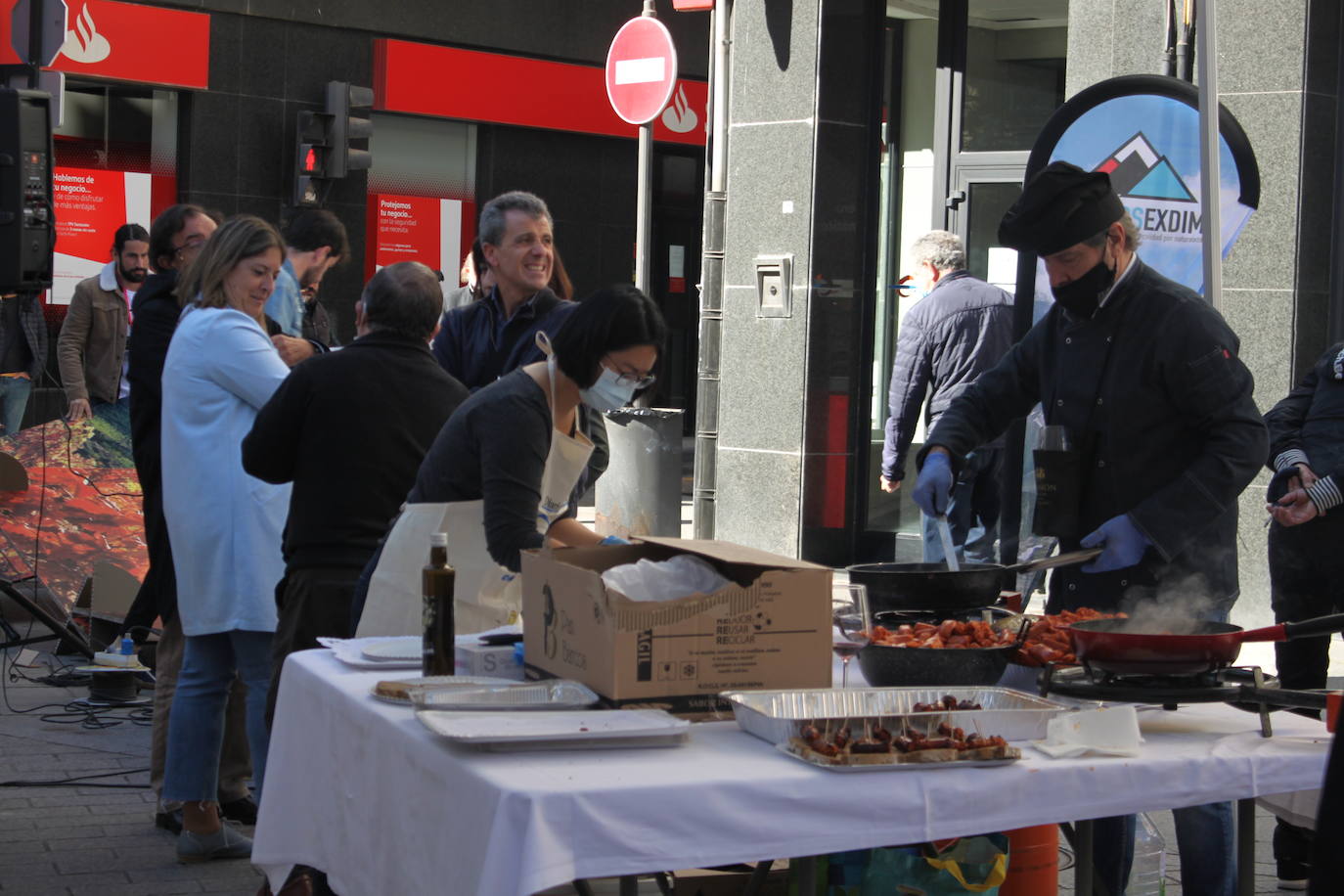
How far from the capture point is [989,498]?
8.88m

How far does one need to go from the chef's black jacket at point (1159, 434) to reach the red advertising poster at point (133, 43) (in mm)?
12842

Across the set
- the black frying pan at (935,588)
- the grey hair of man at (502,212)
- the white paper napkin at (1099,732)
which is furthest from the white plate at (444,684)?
the grey hair of man at (502,212)

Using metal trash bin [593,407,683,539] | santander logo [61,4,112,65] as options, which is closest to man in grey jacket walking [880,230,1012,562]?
metal trash bin [593,407,683,539]

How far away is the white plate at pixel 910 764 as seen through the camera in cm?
265

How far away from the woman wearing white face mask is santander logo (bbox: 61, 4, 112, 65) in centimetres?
1247

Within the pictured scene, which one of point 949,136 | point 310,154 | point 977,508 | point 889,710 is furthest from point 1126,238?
point 310,154

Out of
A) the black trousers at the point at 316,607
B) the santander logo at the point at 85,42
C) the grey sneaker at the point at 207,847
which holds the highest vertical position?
the santander logo at the point at 85,42

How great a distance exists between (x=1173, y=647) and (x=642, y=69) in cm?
965

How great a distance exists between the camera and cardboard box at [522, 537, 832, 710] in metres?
2.92

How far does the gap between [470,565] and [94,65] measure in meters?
12.7

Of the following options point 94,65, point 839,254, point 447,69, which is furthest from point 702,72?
point 839,254

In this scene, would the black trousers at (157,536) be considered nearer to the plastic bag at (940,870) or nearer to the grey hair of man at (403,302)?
the grey hair of man at (403,302)

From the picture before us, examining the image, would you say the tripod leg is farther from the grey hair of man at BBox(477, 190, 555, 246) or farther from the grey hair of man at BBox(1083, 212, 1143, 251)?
the grey hair of man at BBox(1083, 212, 1143, 251)

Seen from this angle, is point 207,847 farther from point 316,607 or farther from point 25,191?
point 25,191
